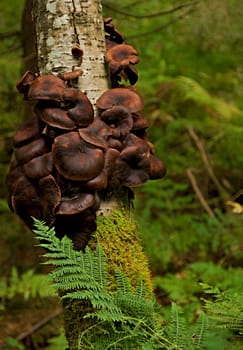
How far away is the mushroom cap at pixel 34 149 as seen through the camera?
6.92ft

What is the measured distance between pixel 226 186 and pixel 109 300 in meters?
4.78

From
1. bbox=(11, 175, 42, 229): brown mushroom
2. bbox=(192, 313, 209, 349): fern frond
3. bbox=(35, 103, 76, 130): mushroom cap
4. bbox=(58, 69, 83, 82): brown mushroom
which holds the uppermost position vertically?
bbox=(58, 69, 83, 82): brown mushroom

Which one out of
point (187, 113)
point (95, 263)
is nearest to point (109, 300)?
point (95, 263)

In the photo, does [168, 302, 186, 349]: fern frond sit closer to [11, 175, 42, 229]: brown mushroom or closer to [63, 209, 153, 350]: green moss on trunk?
[63, 209, 153, 350]: green moss on trunk

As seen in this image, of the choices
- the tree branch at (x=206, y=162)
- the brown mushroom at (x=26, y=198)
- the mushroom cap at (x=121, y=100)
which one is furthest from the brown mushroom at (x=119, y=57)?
the tree branch at (x=206, y=162)

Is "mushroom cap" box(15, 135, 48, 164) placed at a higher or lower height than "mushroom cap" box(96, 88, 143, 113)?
lower

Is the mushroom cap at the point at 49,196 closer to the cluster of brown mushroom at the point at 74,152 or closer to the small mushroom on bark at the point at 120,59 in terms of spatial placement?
the cluster of brown mushroom at the point at 74,152

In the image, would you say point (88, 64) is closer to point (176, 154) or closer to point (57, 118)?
point (57, 118)

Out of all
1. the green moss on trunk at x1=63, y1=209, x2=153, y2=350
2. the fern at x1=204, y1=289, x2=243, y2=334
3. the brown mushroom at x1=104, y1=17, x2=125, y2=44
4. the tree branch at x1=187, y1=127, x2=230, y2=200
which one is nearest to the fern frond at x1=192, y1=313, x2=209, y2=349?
the fern at x1=204, y1=289, x2=243, y2=334

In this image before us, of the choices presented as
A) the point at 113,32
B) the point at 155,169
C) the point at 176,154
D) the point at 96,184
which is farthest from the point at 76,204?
the point at 176,154

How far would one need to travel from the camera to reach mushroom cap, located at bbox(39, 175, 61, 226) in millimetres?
2014

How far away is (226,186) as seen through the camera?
251 inches

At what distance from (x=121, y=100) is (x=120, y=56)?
0.21 meters

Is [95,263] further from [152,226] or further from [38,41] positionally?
[152,226]
